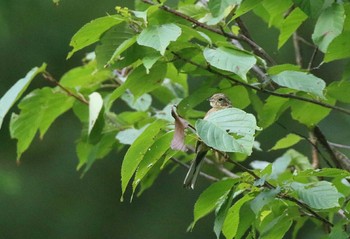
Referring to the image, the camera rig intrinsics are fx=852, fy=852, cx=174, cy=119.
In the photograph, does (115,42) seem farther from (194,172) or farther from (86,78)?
(86,78)

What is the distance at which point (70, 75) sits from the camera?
1.96m

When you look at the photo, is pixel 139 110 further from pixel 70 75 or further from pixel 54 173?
pixel 54 173

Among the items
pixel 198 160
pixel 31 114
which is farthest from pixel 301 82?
pixel 31 114

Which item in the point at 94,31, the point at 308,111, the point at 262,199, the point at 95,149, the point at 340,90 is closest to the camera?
the point at 262,199

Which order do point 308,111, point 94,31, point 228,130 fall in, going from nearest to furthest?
1. point 228,130
2. point 94,31
3. point 308,111

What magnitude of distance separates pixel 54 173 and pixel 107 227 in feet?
1.51

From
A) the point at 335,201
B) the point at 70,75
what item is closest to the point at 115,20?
the point at 335,201

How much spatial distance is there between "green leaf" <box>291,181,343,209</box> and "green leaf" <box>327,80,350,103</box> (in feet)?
0.78

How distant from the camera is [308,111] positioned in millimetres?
1632

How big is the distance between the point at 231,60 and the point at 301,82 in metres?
0.15

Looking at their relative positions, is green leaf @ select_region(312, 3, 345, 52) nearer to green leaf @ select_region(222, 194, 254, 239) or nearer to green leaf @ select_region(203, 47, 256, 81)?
green leaf @ select_region(203, 47, 256, 81)

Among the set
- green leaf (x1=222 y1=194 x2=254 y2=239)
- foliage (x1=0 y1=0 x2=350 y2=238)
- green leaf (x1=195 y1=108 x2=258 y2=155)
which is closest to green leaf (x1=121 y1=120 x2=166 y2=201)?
foliage (x1=0 y1=0 x2=350 y2=238)

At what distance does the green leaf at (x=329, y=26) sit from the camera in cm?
132

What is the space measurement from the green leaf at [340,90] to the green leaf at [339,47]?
0.07 metres
